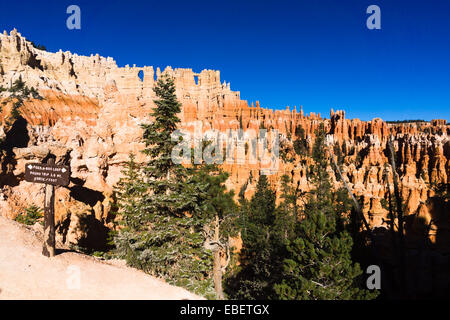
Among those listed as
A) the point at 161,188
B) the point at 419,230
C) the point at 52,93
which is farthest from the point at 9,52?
the point at 419,230

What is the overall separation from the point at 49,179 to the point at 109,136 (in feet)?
91.3

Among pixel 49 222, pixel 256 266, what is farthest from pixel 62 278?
pixel 256 266

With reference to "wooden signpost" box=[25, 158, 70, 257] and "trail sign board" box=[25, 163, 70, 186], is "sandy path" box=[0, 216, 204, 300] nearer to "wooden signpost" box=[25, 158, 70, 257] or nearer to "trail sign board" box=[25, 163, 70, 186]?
"wooden signpost" box=[25, 158, 70, 257]

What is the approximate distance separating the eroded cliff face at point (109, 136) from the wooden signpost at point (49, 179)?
9.18 metres

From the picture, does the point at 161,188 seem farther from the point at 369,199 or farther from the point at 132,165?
the point at 369,199

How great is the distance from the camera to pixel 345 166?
215 feet

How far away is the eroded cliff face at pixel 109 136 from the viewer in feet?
70.8

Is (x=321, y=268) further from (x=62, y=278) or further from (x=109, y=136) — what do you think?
(x=109, y=136)

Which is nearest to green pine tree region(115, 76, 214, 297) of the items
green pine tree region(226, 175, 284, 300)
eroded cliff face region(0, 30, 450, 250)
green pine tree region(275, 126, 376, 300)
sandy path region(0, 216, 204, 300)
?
sandy path region(0, 216, 204, 300)

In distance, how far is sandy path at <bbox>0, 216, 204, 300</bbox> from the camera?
683 cm

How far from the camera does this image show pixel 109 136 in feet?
111

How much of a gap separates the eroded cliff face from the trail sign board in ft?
30.0

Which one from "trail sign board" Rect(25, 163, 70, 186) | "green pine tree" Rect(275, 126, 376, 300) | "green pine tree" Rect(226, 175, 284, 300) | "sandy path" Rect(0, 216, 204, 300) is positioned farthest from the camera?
"green pine tree" Rect(226, 175, 284, 300)
